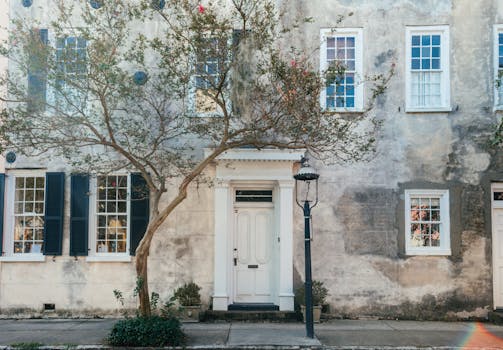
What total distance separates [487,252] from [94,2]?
1003 centimetres

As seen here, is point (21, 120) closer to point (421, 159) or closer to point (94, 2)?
Result: point (94, 2)

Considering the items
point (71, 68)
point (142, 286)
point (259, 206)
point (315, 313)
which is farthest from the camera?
point (259, 206)

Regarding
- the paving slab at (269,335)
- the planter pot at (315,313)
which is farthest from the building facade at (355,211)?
the paving slab at (269,335)

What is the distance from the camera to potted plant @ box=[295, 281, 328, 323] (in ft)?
35.8

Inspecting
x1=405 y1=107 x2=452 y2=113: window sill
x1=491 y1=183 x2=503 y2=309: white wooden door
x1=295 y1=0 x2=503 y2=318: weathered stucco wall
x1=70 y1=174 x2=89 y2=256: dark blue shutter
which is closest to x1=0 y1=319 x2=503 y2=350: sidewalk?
x1=295 y1=0 x2=503 y2=318: weathered stucco wall

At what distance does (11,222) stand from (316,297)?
719cm

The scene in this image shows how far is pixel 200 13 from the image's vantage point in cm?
936

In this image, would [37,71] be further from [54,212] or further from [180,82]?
[54,212]

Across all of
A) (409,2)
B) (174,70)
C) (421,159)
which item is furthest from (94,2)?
(421,159)

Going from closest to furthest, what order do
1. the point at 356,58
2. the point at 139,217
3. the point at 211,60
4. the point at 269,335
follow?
1. the point at 269,335
2. the point at 211,60
3. the point at 139,217
4. the point at 356,58

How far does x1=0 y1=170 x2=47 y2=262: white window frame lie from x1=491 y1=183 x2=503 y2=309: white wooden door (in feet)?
33.9

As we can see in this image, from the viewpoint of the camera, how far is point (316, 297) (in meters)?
11.0

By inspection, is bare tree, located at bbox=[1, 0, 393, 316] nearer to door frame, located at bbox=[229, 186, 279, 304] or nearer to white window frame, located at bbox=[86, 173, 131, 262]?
white window frame, located at bbox=[86, 173, 131, 262]

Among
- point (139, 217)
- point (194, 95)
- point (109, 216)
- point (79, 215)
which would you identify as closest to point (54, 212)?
point (79, 215)
